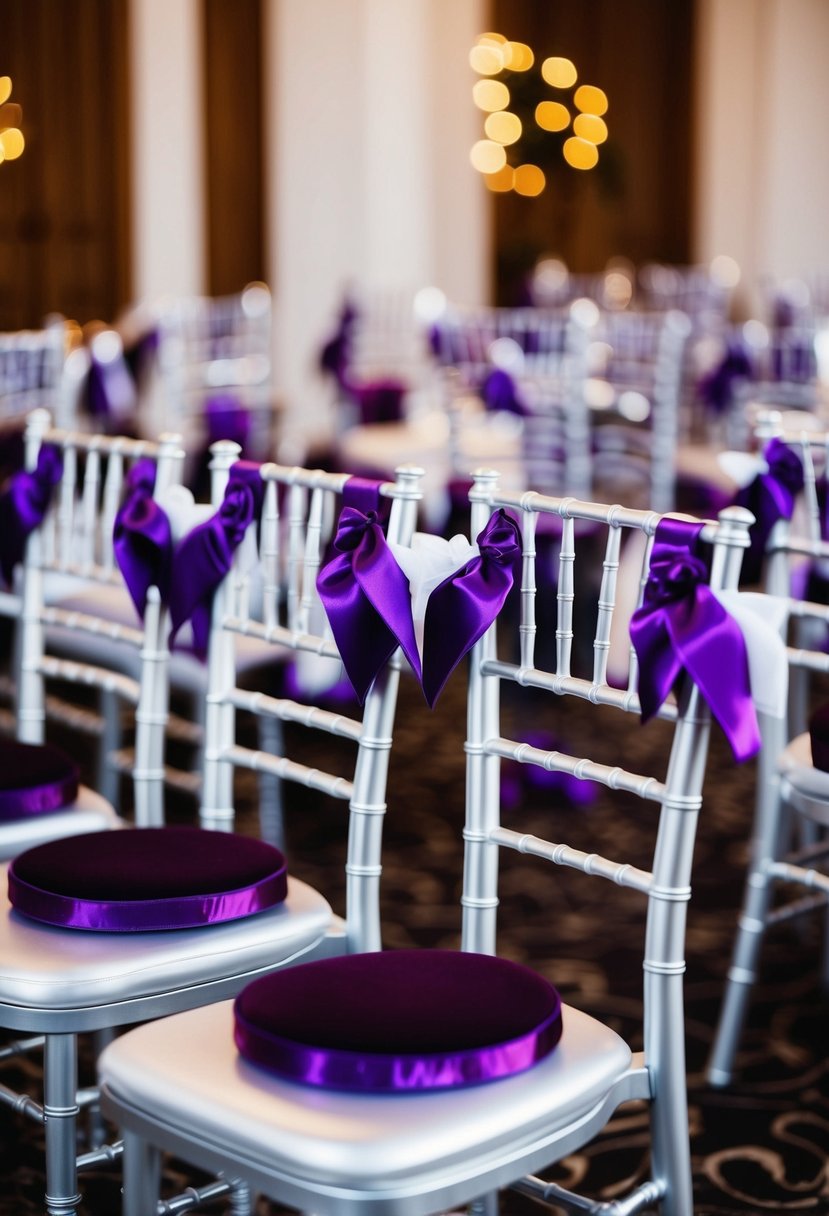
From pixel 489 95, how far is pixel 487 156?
0.34m

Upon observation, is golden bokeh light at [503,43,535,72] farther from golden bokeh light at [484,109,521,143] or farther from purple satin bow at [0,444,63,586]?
purple satin bow at [0,444,63,586]

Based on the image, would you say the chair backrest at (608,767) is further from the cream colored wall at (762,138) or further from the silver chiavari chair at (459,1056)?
the cream colored wall at (762,138)

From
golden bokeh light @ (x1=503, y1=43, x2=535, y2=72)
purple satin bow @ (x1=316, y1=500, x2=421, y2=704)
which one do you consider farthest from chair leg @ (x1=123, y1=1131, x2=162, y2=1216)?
golden bokeh light @ (x1=503, y1=43, x2=535, y2=72)

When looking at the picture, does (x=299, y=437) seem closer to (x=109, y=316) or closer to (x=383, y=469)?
(x=109, y=316)

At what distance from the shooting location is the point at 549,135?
25.5 feet

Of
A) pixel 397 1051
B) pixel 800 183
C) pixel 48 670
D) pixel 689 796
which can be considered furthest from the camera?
pixel 800 183

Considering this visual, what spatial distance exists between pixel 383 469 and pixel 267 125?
4.96 meters

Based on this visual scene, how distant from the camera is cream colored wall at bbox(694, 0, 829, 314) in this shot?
10312 mm

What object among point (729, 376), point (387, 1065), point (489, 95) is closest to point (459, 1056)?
point (387, 1065)

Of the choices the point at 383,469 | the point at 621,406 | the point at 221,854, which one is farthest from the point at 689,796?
the point at 621,406

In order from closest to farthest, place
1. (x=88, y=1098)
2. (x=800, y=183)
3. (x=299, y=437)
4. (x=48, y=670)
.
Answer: (x=88, y=1098) → (x=48, y=670) → (x=299, y=437) → (x=800, y=183)

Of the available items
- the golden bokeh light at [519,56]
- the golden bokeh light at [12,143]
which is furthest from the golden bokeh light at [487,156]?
the golden bokeh light at [12,143]

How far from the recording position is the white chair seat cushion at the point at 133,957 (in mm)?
1569

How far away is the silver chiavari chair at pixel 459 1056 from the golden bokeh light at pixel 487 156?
795cm
